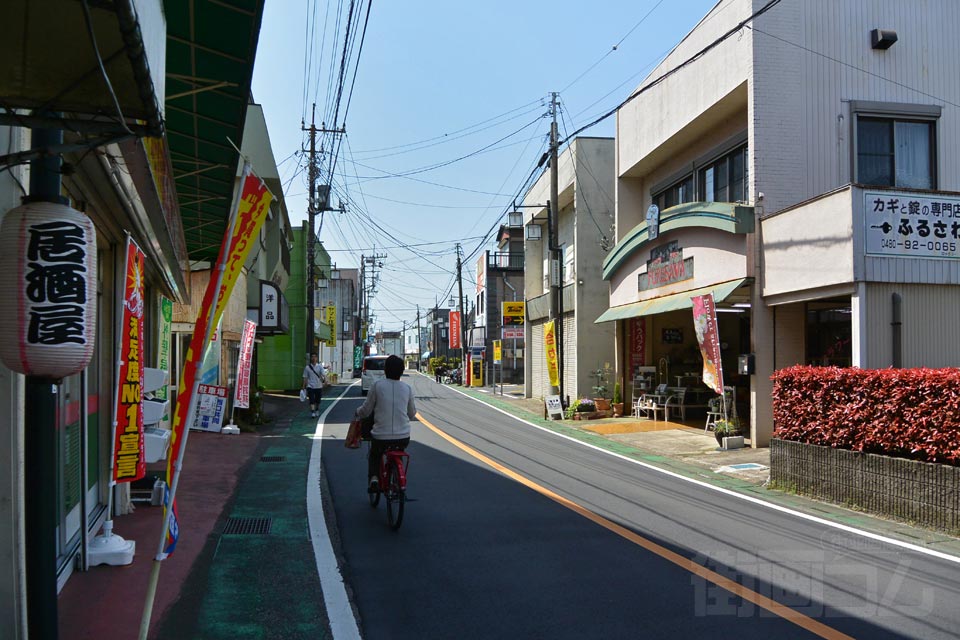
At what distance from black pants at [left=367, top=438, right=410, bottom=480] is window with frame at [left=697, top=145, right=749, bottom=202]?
11.6m

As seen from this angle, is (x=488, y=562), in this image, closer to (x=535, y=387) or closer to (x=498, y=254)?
(x=535, y=387)

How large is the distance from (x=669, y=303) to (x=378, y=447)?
39.2 ft

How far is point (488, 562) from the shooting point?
22.1 feet

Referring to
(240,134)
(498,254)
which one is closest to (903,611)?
(240,134)

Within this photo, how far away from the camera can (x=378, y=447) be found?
8.57 meters

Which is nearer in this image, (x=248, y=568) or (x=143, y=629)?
(x=143, y=629)

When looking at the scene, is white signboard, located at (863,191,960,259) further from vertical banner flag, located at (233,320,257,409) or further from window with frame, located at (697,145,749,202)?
vertical banner flag, located at (233,320,257,409)

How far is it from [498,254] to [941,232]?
35.9 m

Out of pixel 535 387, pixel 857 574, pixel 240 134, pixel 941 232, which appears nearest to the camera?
pixel 857 574

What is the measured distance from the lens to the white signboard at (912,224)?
12562 mm

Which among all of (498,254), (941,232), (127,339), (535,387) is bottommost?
(535,387)

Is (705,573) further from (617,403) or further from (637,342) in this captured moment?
(617,403)

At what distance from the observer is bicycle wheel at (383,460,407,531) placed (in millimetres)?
7902

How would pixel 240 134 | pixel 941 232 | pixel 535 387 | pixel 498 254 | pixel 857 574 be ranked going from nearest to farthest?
1. pixel 857 574
2. pixel 240 134
3. pixel 941 232
4. pixel 535 387
5. pixel 498 254
